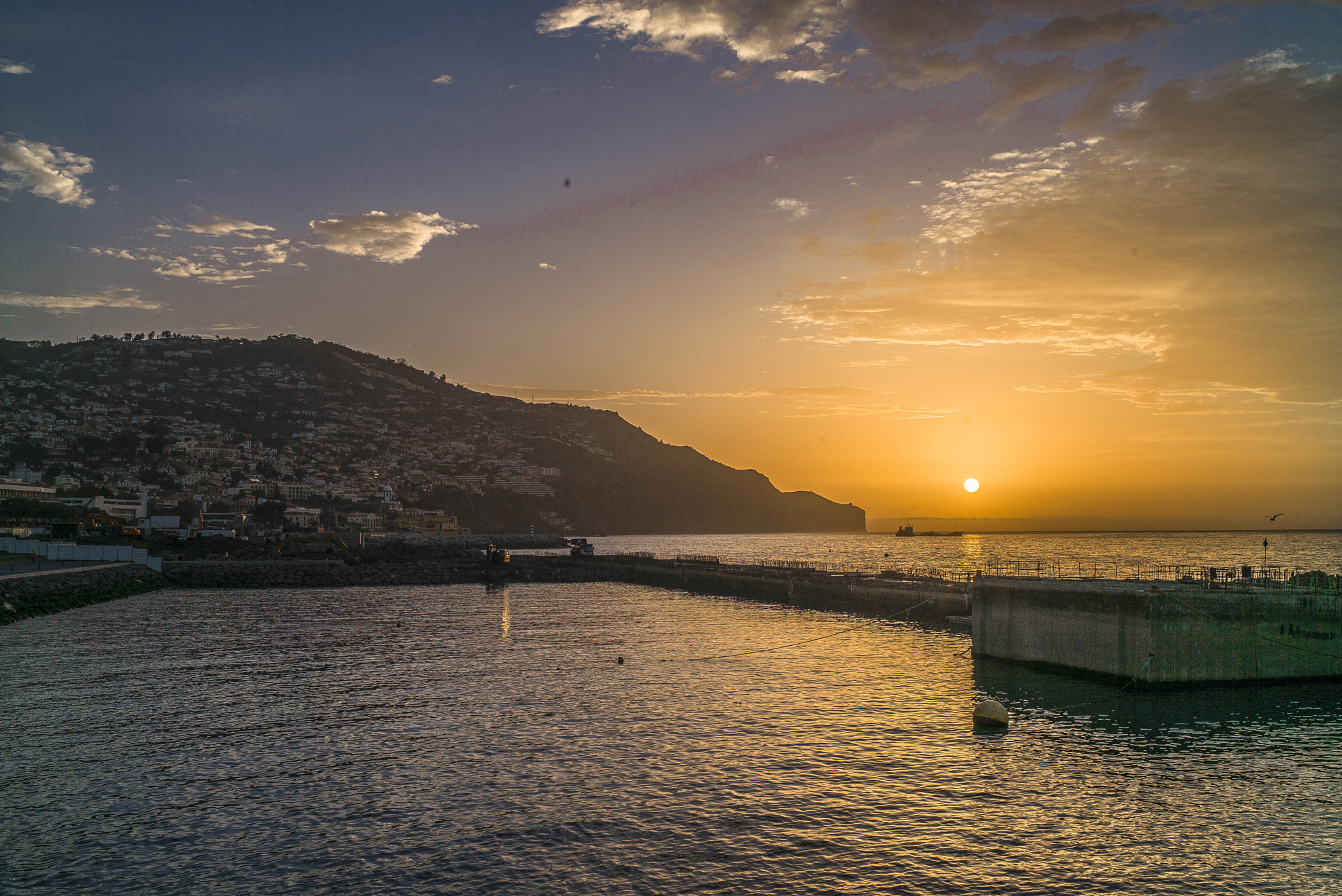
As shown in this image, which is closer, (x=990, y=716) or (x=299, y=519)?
(x=990, y=716)

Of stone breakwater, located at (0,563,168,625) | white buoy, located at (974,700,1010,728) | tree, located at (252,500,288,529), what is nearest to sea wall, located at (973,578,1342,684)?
white buoy, located at (974,700,1010,728)

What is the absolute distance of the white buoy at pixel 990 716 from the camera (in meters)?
28.2

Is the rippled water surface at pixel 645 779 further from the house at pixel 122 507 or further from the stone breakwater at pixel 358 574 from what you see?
the house at pixel 122 507

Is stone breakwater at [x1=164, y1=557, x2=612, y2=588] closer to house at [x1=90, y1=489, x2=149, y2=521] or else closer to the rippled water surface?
the rippled water surface

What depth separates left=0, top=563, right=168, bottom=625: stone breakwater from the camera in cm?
5716

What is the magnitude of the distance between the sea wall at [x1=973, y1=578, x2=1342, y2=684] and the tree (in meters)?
192

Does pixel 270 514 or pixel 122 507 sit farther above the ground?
pixel 122 507

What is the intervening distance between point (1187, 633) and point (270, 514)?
665 ft

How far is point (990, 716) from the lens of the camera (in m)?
28.2

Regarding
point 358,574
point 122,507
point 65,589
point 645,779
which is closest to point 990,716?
point 645,779

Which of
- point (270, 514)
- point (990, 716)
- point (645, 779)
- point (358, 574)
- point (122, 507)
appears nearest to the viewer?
point (645, 779)

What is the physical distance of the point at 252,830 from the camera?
1831 centimetres

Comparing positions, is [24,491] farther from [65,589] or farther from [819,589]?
[819,589]

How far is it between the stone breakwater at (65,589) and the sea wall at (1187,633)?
66558 millimetres
